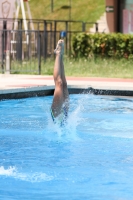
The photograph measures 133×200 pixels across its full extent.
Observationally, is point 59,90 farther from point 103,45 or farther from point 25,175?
point 103,45

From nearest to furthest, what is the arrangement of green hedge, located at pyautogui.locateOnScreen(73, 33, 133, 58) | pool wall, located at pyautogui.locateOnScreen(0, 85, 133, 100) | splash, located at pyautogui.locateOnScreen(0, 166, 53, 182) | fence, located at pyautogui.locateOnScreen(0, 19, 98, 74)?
splash, located at pyautogui.locateOnScreen(0, 166, 53, 182) < pool wall, located at pyautogui.locateOnScreen(0, 85, 133, 100) < fence, located at pyautogui.locateOnScreen(0, 19, 98, 74) < green hedge, located at pyautogui.locateOnScreen(73, 33, 133, 58)

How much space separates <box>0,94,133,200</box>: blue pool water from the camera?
7.93 meters

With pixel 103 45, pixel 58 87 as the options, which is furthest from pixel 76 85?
pixel 103 45

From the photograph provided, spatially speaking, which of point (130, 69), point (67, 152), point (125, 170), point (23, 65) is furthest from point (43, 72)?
point (125, 170)

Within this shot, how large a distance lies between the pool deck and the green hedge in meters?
5.03

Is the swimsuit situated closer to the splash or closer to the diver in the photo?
the diver

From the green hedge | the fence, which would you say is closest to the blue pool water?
the fence

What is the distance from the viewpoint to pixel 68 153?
33.1 feet

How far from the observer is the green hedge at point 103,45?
Answer: 23.8 meters

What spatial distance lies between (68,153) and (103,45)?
14248 mm

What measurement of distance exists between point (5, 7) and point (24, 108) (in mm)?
10218

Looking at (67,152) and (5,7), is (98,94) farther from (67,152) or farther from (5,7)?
(5,7)

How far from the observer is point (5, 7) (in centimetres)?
2467

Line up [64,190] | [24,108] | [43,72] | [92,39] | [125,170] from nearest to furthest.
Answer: [64,190], [125,170], [24,108], [43,72], [92,39]
